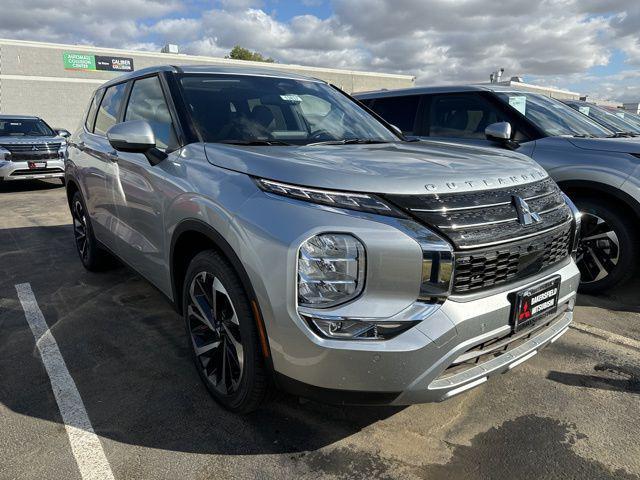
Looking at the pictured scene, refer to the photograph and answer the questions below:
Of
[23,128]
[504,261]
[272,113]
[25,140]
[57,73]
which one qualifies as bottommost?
[25,140]

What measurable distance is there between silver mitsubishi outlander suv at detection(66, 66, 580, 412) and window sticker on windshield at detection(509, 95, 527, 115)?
230cm

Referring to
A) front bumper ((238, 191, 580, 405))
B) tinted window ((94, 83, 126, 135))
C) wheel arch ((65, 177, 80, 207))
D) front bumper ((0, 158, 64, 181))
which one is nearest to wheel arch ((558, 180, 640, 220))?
front bumper ((238, 191, 580, 405))

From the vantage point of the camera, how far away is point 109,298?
4145 mm

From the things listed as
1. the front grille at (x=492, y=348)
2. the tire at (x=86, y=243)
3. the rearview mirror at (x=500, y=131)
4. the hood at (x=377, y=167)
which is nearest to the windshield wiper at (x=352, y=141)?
the hood at (x=377, y=167)

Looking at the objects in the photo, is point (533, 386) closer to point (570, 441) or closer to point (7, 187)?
point (570, 441)

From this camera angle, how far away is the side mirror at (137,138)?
2680mm

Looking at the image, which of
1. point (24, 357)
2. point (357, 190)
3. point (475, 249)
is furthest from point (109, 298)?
point (475, 249)

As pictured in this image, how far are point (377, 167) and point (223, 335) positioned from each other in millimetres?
1120

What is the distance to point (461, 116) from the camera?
5215 mm

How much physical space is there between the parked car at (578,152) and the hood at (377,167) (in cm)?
165

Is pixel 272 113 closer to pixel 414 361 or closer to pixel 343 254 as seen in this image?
pixel 343 254

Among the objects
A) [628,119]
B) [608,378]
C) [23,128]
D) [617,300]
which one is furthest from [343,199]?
[23,128]

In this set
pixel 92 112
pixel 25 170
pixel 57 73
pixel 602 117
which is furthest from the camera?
pixel 57 73

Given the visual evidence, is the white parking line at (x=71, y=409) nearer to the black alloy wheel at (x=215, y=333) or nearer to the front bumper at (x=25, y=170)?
the black alloy wheel at (x=215, y=333)
